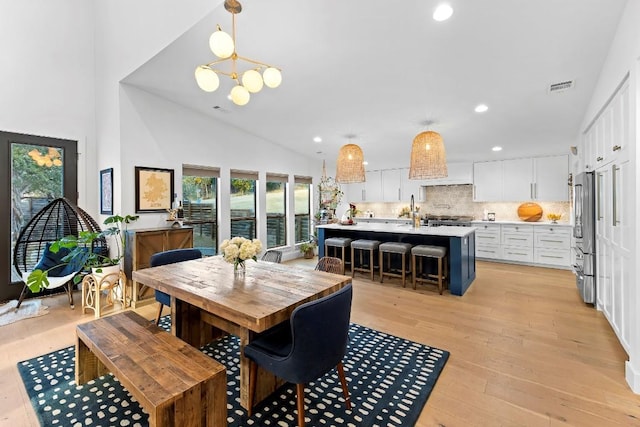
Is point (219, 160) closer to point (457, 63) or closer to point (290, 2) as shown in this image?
point (290, 2)

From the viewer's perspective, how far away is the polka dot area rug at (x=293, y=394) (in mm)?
1825

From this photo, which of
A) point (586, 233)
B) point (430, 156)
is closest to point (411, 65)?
point (430, 156)

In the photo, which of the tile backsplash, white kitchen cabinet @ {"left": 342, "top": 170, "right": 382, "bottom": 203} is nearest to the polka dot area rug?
the tile backsplash

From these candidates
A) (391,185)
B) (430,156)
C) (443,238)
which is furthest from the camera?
(391,185)

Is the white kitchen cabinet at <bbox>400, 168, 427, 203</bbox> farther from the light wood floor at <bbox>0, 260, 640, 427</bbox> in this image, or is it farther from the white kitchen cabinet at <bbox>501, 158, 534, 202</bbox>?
the light wood floor at <bbox>0, 260, 640, 427</bbox>

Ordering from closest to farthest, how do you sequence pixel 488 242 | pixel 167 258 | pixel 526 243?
pixel 167 258
pixel 526 243
pixel 488 242

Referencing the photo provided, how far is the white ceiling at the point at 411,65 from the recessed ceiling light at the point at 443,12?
4 cm

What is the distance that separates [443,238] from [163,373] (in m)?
4.22

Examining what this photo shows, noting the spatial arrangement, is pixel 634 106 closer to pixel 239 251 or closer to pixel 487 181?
pixel 239 251

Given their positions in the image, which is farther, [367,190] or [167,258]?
[367,190]

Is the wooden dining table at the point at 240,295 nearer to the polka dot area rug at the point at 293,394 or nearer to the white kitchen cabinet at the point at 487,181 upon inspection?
the polka dot area rug at the point at 293,394

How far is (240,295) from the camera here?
196 cm

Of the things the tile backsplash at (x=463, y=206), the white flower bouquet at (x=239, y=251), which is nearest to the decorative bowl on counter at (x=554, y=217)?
the tile backsplash at (x=463, y=206)

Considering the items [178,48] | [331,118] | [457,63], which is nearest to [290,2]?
[178,48]
